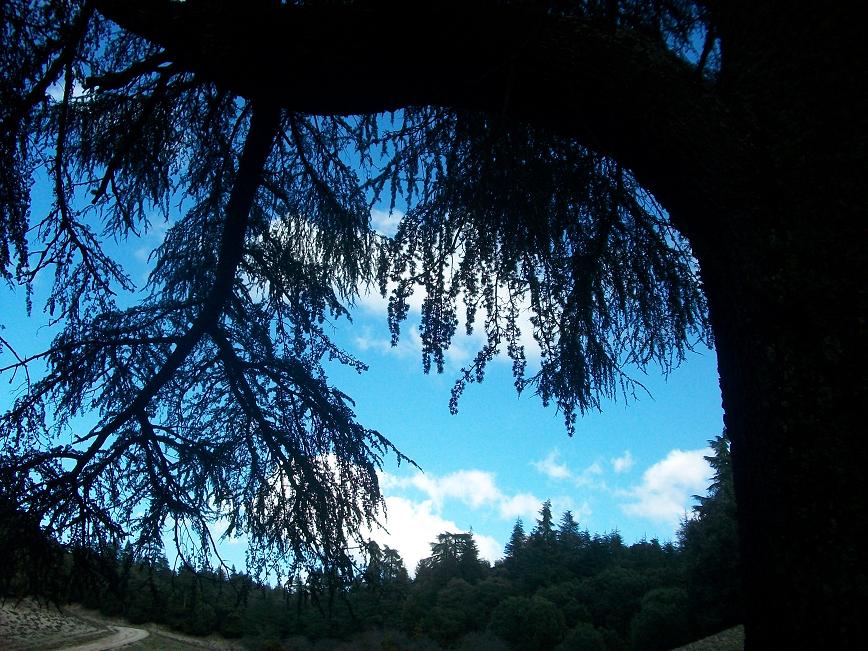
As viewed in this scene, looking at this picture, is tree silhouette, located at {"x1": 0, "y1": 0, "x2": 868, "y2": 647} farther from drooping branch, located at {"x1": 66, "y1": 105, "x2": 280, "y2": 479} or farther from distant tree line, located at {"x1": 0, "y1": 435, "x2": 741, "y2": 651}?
distant tree line, located at {"x1": 0, "y1": 435, "x2": 741, "y2": 651}

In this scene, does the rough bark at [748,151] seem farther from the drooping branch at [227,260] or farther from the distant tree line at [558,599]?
the distant tree line at [558,599]

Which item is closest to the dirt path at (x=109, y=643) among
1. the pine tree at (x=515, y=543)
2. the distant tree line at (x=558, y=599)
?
the distant tree line at (x=558, y=599)

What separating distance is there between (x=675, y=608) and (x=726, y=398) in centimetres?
1963

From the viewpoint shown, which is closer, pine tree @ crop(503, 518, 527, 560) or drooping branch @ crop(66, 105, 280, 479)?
drooping branch @ crop(66, 105, 280, 479)

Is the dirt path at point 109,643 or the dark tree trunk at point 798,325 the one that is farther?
the dirt path at point 109,643

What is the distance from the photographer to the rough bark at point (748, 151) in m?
1.53

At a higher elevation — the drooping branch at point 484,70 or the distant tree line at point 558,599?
the drooping branch at point 484,70

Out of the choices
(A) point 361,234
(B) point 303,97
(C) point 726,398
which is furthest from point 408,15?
(A) point 361,234

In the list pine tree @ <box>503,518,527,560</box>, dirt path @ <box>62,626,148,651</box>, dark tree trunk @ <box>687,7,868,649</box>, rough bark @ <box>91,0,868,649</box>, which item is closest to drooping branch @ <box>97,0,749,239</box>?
rough bark @ <box>91,0,868,649</box>

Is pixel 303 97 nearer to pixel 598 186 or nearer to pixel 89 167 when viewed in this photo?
pixel 598 186

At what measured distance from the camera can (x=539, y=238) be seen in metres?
3.38

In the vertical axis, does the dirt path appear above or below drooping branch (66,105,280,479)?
below

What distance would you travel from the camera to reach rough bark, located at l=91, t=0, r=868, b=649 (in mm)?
1526

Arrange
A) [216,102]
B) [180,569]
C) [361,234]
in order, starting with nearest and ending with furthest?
[216,102]
[180,569]
[361,234]
